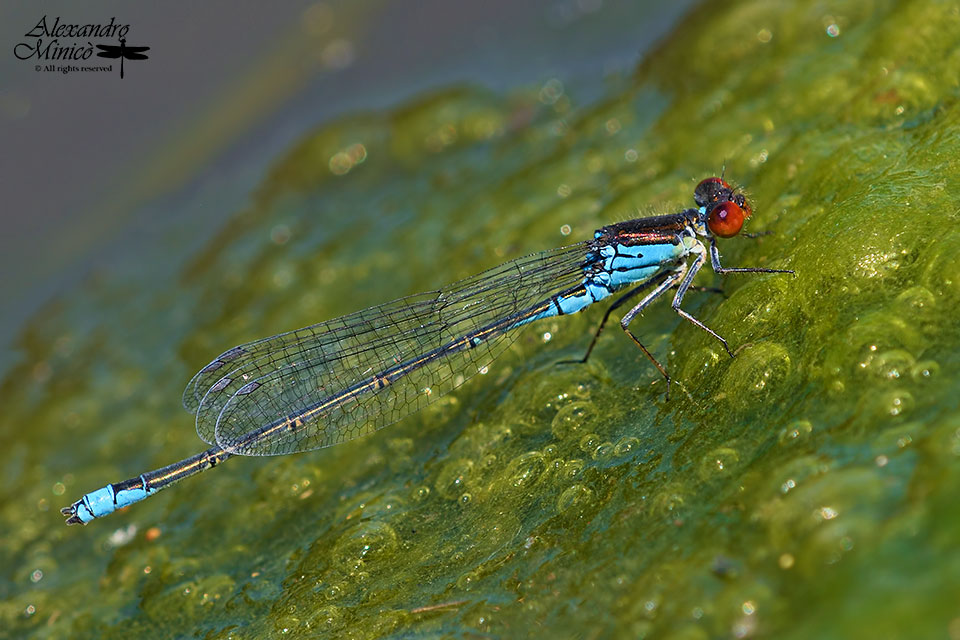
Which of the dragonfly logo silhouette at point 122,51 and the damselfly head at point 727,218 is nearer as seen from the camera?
the damselfly head at point 727,218

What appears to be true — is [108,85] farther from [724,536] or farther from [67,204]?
[724,536]

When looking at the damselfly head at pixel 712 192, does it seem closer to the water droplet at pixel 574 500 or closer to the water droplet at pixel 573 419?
the water droplet at pixel 573 419

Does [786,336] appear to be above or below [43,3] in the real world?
below

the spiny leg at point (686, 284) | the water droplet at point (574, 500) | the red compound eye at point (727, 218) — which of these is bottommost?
the water droplet at point (574, 500)

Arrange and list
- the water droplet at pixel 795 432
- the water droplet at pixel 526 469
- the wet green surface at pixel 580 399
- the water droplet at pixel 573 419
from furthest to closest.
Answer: the water droplet at pixel 573 419, the water droplet at pixel 526 469, the water droplet at pixel 795 432, the wet green surface at pixel 580 399

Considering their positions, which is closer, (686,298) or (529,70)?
(686,298)

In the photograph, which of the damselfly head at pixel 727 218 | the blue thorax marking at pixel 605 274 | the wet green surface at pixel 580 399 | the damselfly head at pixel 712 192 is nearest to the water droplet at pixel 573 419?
the wet green surface at pixel 580 399

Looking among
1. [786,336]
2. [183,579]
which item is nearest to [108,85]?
[183,579]
